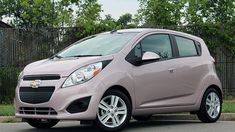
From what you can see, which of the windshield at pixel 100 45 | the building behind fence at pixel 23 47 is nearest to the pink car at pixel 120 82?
the windshield at pixel 100 45

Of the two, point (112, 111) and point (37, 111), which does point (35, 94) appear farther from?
point (112, 111)

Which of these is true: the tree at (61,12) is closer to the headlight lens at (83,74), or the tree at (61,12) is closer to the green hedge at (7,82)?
the green hedge at (7,82)

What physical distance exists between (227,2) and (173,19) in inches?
72.7

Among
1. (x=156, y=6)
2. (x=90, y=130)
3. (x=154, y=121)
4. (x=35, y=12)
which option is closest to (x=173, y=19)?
(x=156, y=6)

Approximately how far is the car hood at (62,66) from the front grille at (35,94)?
0.27 m

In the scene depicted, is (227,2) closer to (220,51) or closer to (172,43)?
(220,51)

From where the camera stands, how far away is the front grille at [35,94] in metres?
8.44

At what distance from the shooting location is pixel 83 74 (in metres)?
8.51

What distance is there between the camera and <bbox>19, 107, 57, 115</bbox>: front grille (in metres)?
8.43

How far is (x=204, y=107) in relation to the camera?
1059cm

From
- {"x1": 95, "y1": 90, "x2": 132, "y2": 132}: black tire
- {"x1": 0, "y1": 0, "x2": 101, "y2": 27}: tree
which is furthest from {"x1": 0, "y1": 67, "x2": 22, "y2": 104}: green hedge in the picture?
{"x1": 95, "y1": 90, "x2": 132, "y2": 132}: black tire

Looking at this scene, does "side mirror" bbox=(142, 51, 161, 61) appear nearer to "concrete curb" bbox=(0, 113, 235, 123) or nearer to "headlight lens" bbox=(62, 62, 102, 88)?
"headlight lens" bbox=(62, 62, 102, 88)

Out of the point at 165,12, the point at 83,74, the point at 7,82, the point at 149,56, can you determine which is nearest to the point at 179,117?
the point at 149,56

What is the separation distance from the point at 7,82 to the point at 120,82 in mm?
8244
